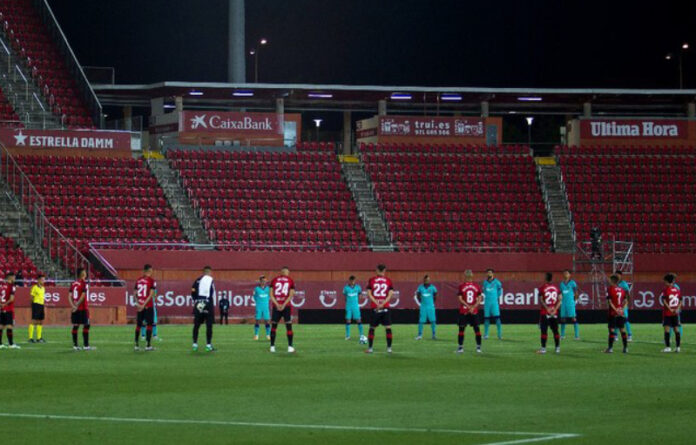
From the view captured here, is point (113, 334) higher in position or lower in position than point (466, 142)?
lower

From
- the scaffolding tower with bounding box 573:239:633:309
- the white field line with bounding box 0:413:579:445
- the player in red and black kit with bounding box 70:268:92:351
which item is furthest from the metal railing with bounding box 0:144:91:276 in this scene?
the white field line with bounding box 0:413:579:445

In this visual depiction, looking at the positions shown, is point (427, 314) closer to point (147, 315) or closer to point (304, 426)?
point (147, 315)

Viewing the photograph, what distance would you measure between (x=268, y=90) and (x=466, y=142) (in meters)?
11.1

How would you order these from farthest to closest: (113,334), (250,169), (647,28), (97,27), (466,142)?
(647,28), (97,27), (466,142), (250,169), (113,334)

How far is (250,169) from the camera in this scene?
205 feet

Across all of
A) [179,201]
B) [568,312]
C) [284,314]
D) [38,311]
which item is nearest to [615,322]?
[284,314]

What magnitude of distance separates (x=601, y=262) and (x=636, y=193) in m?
8.47

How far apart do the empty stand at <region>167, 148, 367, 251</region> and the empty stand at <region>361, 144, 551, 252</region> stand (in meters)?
2.26

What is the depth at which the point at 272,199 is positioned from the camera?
60938 mm

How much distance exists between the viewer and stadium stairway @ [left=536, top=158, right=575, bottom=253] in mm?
60312

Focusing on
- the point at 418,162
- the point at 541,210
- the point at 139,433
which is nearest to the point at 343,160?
the point at 418,162

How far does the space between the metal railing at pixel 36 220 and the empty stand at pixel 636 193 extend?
79.2 ft

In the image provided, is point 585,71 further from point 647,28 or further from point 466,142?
point 466,142

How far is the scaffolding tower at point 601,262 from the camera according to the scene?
56625 millimetres
